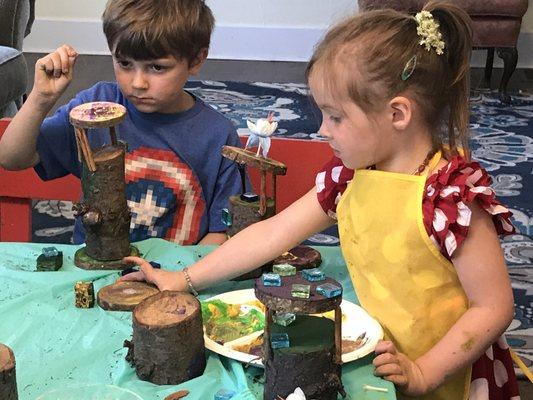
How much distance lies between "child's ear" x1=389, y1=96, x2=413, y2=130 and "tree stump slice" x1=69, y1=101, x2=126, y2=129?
0.42m

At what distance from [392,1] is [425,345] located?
111 inches

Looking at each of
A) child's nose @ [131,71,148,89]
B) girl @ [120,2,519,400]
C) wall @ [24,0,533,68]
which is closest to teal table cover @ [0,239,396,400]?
girl @ [120,2,519,400]

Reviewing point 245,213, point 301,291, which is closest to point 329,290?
point 301,291

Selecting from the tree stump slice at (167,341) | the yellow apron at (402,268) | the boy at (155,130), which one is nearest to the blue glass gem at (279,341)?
the tree stump slice at (167,341)

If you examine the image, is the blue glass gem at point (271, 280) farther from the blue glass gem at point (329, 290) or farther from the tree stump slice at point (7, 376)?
the tree stump slice at point (7, 376)

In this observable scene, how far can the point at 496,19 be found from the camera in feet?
12.1

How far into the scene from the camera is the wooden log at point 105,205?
1.20m

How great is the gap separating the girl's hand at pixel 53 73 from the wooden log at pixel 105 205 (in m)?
0.18

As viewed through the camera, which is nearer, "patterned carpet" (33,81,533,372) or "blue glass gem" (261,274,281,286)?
"blue glass gem" (261,274,281,286)

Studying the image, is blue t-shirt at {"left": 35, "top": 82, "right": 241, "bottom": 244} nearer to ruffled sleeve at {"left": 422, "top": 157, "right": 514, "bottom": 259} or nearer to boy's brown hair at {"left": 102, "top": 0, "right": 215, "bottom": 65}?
boy's brown hair at {"left": 102, "top": 0, "right": 215, "bottom": 65}

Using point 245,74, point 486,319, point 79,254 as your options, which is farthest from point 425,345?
point 245,74

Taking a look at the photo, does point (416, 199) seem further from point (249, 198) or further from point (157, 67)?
point (157, 67)

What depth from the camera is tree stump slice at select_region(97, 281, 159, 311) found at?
1.11 meters

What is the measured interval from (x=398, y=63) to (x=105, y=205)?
1.61ft
